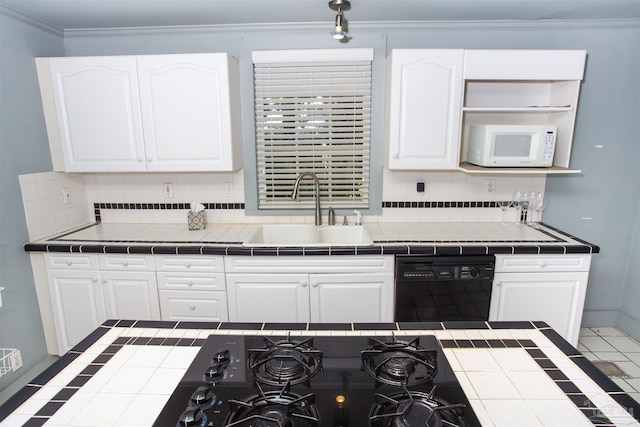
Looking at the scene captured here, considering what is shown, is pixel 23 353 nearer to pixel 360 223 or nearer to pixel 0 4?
pixel 0 4

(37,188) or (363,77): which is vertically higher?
(363,77)

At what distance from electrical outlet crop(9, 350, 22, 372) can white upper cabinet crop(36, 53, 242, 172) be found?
4.09ft

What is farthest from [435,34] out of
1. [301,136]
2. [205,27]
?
[205,27]

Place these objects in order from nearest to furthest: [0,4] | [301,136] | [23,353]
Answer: [0,4], [23,353], [301,136]

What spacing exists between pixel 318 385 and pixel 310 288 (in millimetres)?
1479

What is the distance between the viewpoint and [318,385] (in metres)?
0.93

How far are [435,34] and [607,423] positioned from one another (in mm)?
2563

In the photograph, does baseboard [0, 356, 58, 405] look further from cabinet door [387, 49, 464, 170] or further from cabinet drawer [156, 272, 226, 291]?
cabinet door [387, 49, 464, 170]

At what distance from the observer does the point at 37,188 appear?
8.27 ft

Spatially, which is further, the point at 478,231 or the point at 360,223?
the point at 360,223

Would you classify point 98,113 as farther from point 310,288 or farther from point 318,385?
point 318,385

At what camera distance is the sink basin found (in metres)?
2.81

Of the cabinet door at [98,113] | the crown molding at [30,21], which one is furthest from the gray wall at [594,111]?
the cabinet door at [98,113]

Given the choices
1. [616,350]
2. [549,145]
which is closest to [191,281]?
[549,145]
